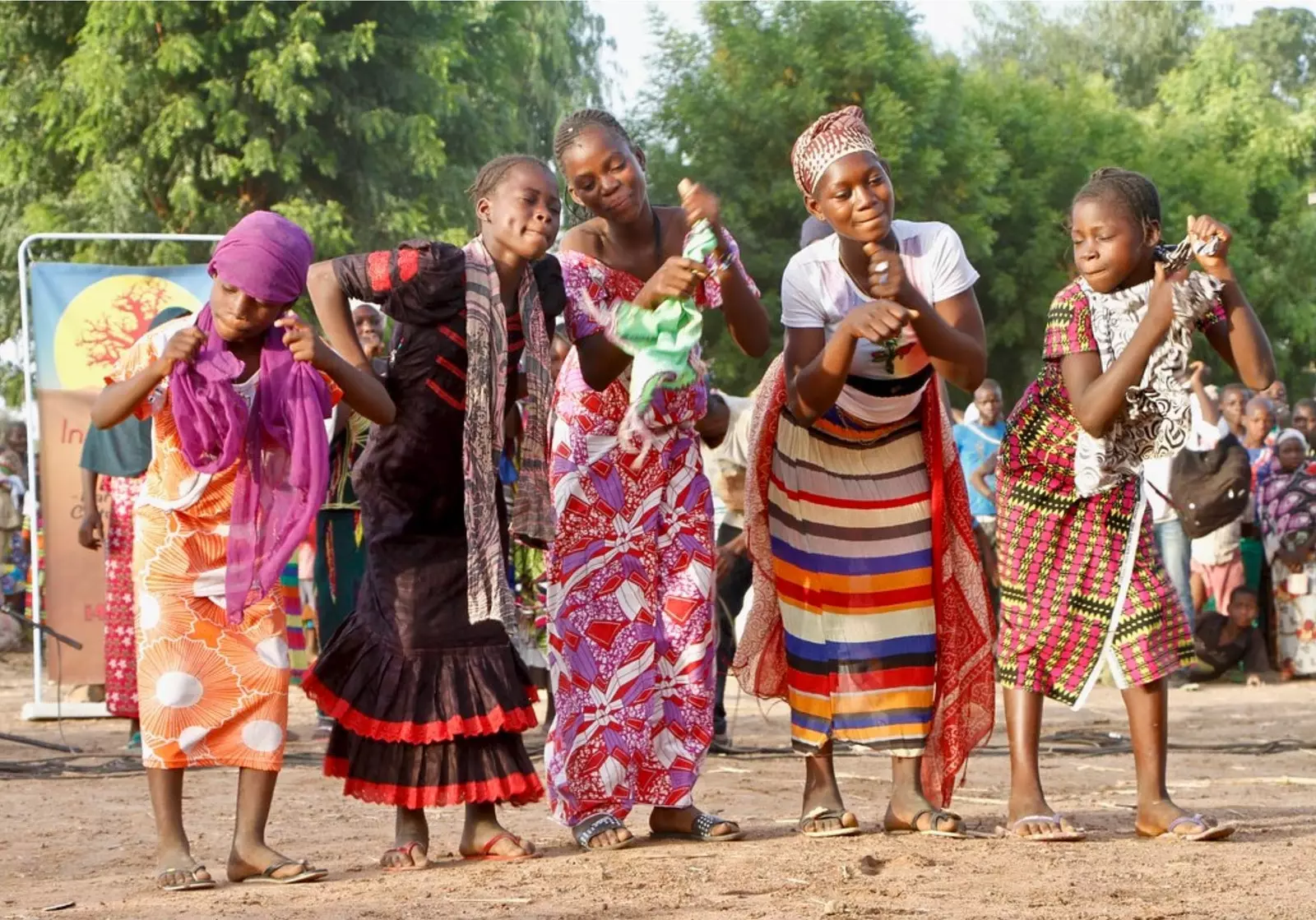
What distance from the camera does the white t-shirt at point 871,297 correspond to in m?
5.50

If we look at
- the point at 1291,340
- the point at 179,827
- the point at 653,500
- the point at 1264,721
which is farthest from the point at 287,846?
the point at 1291,340

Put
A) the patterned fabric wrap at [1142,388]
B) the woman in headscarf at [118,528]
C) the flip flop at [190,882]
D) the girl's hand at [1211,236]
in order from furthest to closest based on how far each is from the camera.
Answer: the woman in headscarf at [118,528]
the patterned fabric wrap at [1142,388]
the girl's hand at [1211,236]
the flip flop at [190,882]

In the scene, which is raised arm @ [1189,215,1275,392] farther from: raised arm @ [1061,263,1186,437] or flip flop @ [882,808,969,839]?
flip flop @ [882,808,969,839]

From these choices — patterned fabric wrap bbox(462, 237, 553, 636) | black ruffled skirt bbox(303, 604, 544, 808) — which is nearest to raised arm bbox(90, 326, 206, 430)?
patterned fabric wrap bbox(462, 237, 553, 636)

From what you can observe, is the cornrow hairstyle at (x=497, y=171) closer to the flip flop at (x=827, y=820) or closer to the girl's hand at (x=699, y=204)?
the girl's hand at (x=699, y=204)

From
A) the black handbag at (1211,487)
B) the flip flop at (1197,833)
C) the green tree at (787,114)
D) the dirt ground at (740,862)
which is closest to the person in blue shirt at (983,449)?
the black handbag at (1211,487)

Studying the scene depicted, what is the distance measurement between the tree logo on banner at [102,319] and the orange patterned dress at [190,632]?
623cm

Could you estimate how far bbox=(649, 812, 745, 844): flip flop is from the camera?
5598mm

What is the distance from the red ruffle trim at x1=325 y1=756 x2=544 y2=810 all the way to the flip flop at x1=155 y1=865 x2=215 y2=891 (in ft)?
1.45

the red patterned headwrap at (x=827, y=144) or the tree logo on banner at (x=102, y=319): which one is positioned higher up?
the tree logo on banner at (x=102, y=319)

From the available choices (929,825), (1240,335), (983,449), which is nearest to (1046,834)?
(929,825)

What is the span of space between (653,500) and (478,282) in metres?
0.91

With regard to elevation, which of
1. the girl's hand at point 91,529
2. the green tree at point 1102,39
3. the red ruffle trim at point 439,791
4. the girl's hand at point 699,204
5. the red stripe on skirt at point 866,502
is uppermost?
the green tree at point 1102,39

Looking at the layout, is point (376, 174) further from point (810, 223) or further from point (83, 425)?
point (810, 223)
